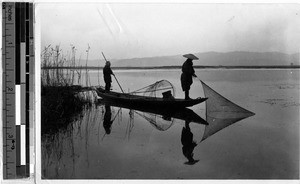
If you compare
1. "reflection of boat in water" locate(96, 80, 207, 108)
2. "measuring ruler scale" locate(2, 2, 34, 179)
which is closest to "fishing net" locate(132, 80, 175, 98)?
"reflection of boat in water" locate(96, 80, 207, 108)

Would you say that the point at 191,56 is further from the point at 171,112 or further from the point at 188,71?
the point at 171,112

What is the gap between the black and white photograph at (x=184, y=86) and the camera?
1.21 m

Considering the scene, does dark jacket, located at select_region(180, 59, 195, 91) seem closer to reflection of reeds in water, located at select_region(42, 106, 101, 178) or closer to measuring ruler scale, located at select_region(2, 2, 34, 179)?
reflection of reeds in water, located at select_region(42, 106, 101, 178)

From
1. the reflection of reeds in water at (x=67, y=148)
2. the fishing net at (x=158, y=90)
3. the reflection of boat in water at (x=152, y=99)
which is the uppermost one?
the fishing net at (x=158, y=90)

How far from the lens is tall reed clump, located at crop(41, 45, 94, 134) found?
1.22 metres

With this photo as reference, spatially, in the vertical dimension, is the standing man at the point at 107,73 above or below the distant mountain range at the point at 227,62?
below

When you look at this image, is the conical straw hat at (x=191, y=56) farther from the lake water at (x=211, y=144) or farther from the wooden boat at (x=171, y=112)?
the wooden boat at (x=171, y=112)

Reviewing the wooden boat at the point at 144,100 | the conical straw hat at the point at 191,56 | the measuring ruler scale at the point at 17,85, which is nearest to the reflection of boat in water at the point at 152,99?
the wooden boat at the point at 144,100

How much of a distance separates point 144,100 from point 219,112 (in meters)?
0.23

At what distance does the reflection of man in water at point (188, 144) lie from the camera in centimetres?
Answer: 121

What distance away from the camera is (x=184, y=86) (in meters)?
1.22

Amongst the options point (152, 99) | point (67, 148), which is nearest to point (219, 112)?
point (152, 99)

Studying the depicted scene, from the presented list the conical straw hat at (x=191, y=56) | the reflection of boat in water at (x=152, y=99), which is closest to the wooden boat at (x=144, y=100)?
the reflection of boat in water at (x=152, y=99)

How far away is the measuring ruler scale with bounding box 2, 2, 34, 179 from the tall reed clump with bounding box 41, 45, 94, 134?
0.04m
